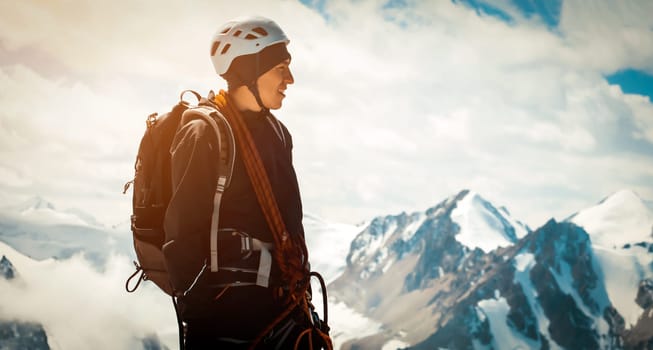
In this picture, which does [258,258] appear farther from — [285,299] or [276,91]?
[276,91]

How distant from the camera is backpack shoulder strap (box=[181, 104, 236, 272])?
217 inches

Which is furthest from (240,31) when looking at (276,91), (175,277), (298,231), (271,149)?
(175,277)

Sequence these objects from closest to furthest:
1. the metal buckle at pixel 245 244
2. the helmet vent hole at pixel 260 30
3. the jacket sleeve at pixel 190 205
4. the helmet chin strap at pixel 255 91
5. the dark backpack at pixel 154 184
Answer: the jacket sleeve at pixel 190 205 → the metal buckle at pixel 245 244 → the dark backpack at pixel 154 184 → the helmet chin strap at pixel 255 91 → the helmet vent hole at pixel 260 30

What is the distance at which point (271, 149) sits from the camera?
20.8ft

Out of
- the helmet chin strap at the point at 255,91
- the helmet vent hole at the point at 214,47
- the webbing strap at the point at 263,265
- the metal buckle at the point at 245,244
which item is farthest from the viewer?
the helmet vent hole at the point at 214,47

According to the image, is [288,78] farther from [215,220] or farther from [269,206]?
[215,220]

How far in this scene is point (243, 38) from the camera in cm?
646

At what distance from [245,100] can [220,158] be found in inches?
45.7

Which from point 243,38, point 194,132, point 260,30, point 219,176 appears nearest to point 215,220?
point 219,176

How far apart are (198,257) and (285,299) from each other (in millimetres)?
1288

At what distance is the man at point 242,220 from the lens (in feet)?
18.0

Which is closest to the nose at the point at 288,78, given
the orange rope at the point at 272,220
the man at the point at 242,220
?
the man at the point at 242,220

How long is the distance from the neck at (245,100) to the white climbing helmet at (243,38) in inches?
13.1

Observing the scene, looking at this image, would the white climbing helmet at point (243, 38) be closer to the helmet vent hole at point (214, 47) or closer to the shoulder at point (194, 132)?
the helmet vent hole at point (214, 47)
